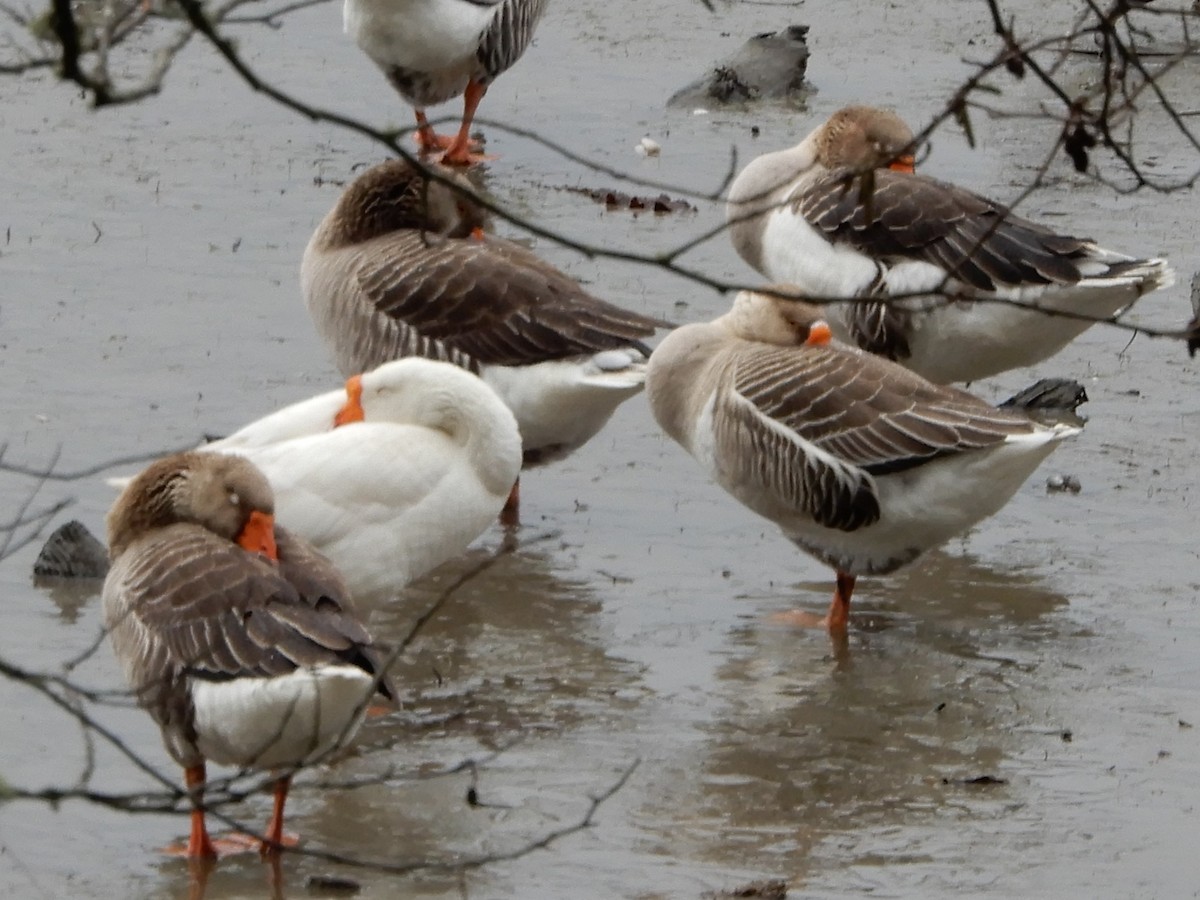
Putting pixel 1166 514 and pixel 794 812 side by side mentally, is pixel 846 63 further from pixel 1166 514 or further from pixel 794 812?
pixel 794 812

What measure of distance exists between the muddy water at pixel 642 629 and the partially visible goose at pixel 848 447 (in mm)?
337

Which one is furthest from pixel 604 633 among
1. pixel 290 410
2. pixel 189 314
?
pixel 189 314

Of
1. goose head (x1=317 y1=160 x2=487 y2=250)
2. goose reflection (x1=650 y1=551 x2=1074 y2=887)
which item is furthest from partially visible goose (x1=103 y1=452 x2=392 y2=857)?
goose head (x1=317 y1=160 x2=487 y2=250)

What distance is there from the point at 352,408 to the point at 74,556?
103 centimetres

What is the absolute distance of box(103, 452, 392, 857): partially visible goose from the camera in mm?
4527

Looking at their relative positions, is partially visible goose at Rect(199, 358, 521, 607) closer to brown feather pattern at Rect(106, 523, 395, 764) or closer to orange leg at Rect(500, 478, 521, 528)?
brown feather pattern at Rect(106, 523, 395, 764)

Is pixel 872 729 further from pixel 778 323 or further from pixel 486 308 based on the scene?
pixel 486 308

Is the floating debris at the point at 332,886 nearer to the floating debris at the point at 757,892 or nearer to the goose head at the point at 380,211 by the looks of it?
the floating debris at the point at 757,892

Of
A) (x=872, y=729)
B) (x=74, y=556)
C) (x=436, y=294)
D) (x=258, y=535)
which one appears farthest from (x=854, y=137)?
(x=258, y=535)

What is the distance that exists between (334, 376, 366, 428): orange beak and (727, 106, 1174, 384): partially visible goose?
205cm

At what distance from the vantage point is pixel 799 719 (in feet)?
19.1

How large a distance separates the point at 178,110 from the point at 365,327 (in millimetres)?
5322

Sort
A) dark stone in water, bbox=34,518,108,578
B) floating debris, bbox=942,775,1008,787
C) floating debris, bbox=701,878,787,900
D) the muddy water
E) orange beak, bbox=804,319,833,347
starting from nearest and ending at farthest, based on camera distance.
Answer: floating debris, bbox=701,878,787,900 < the muddy water < floating debris, bbox=942,775,1008,787 < dark stone in water, bbox=34,518,108,578 < orange beak, bbox=804,319,833,347

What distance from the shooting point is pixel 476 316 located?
7391 millimetres
